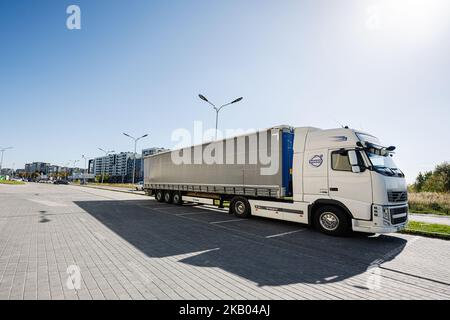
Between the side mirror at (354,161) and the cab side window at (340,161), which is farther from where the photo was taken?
the cab side window at (340,161)

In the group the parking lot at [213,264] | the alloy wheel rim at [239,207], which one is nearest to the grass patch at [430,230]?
the parking lot at [213,264]

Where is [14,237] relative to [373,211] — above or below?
below

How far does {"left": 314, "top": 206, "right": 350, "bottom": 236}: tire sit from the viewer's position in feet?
24.8

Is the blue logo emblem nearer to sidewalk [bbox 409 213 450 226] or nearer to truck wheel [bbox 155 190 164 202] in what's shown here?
sidewalk [bbox 409 213 450 226]

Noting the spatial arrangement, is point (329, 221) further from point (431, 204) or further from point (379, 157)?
point (431, 204)

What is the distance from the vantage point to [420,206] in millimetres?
17781

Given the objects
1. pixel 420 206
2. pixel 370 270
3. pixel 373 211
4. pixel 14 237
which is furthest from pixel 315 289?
pixel 420 206

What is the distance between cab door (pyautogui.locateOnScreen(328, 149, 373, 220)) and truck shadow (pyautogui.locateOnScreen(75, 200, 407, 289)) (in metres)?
1.03

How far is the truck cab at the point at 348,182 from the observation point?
274 inches

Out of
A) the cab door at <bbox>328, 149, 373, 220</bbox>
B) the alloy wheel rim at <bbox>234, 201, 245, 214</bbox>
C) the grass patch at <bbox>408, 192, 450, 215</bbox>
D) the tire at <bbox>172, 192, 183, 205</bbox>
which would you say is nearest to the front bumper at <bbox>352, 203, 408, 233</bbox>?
the cab door at <bbox>328, 149, 373, 220</bbox>

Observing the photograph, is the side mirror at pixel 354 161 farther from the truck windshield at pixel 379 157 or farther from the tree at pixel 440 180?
the tree at pixel 440 180

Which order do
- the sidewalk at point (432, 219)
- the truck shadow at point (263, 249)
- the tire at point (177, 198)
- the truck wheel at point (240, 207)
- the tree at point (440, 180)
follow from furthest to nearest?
the tree at point (440, 180) → the tire at point (177, 198) → the sidewalk at point (432, 219) → the truck wheel at point (240, 207) → the truck shadow at point (263, 249)
